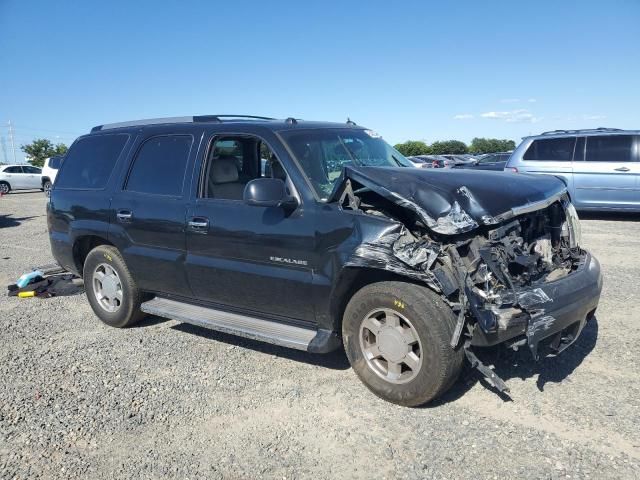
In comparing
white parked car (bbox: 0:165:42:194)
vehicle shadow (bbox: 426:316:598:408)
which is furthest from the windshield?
white parked car (bbox: 0:165:42:194)

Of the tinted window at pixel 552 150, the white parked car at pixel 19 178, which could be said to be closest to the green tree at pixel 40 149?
the white parked car at pixel 19 178

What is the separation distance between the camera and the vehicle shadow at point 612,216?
39.0 ft

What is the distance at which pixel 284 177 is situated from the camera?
4.34m

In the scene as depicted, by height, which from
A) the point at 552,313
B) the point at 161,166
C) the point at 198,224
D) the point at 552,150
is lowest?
the point at 552,313

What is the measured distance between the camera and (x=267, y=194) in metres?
3.84

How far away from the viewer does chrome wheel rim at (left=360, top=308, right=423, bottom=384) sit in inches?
140

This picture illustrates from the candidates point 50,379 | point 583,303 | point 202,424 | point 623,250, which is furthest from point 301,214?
point 623,250

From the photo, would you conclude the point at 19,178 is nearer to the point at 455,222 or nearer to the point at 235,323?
the point at 235,323

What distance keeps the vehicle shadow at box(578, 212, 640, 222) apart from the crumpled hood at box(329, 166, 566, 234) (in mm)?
9061

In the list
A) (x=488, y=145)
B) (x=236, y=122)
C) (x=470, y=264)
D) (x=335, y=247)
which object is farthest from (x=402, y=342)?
(x=488, y=145)

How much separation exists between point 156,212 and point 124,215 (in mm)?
466

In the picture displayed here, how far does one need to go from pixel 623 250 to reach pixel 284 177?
21.0ft

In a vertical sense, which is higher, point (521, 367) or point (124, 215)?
point (124, 215)

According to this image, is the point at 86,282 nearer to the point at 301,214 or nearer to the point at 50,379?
the point at 50,379
